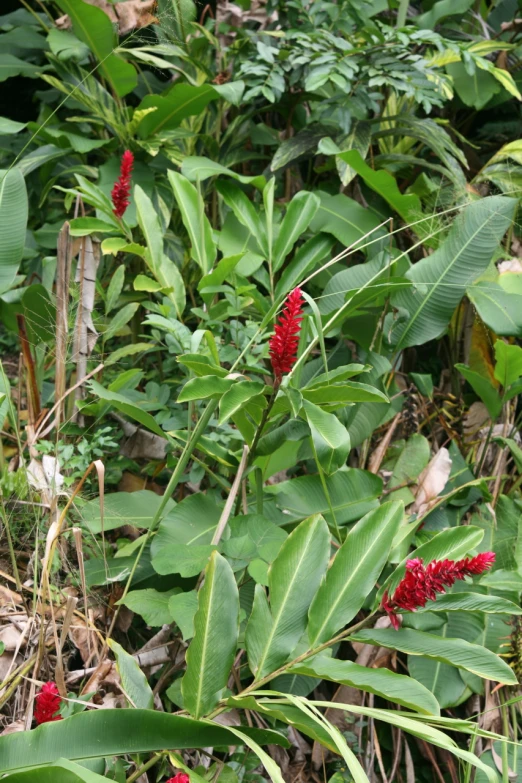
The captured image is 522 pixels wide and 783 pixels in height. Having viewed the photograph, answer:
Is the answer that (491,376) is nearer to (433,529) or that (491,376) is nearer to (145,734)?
(433,529)

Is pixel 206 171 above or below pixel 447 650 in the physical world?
above

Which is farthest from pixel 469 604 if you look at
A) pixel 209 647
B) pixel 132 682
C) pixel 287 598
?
pixel 132 682

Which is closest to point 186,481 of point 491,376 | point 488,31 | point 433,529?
point 433,529

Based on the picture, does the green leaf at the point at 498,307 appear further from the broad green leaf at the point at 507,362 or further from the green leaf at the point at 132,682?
the green leaf at the point at 132,682

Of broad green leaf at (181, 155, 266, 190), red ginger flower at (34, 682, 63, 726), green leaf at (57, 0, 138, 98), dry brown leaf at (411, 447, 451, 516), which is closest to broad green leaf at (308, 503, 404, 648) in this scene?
red ginger flower at (34, 682, 63, 726)

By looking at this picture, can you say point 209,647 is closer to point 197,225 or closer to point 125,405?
point 125,405

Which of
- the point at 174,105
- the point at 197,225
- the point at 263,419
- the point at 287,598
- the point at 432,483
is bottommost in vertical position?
the point at 432,483

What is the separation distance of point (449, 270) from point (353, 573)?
2.66 feet

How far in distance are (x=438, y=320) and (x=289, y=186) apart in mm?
765

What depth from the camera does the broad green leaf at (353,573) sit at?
1074mm

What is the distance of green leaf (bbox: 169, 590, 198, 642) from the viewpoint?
1141mm

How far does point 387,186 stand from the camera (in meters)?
1.80

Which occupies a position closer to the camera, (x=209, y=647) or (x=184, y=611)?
(x=209, y=647)

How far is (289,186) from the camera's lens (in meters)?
2.22
